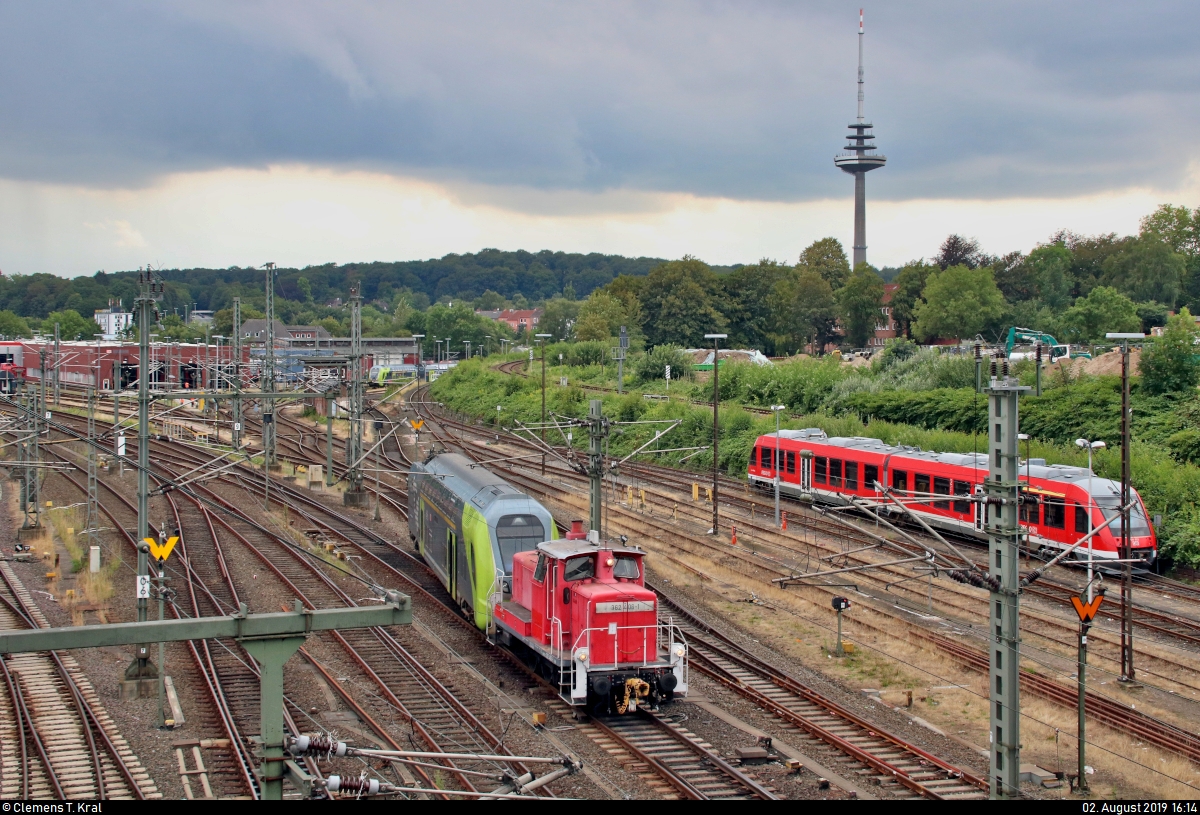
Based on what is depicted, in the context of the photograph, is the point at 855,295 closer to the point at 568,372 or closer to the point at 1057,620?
the point at 568,372

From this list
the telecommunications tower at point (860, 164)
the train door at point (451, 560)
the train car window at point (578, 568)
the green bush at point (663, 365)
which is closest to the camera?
the train car window at point (578, 568)

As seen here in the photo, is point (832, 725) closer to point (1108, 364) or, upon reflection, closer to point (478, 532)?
point (478, 532)

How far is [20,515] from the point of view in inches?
1553

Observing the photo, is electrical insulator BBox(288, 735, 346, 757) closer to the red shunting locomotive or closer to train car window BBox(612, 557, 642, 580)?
the red shunting locomotive

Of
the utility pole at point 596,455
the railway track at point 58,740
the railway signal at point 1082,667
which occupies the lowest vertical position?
the railway track at point 58,740

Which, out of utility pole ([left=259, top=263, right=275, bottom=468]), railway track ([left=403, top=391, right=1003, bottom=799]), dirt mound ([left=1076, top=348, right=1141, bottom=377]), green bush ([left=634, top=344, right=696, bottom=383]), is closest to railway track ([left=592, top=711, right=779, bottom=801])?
railway track ([left=403, top=391, right=1003, bottom=799])

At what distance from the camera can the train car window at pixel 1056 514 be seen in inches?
1121

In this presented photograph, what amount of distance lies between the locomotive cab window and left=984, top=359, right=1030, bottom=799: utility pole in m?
24.7

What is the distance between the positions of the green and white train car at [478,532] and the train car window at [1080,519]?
14.6 meters

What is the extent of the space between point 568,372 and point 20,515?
168 feet

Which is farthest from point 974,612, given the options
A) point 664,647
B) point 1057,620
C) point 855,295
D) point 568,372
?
point 855,295

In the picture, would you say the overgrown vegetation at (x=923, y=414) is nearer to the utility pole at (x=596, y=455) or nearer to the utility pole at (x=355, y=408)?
the utility pole at (x=596, y=455)

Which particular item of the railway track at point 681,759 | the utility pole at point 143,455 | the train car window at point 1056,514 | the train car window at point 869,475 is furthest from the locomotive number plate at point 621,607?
the train car window at point 869,475
